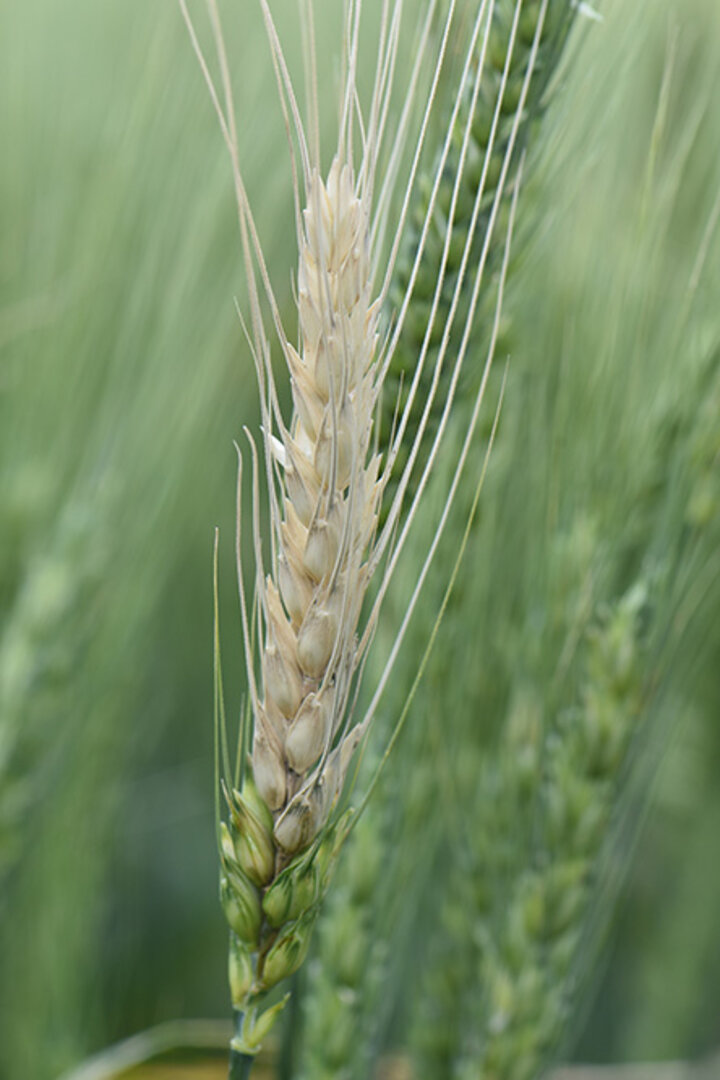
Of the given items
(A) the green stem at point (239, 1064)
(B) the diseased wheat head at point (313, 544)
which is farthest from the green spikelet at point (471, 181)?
(A) the green stem at point (239, 1064)

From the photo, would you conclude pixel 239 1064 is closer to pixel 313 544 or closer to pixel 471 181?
pixel 313 544

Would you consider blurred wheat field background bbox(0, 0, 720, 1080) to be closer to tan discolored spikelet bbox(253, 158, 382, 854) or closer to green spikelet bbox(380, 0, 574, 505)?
green spikelet bbox(380, 0, 574, 505)

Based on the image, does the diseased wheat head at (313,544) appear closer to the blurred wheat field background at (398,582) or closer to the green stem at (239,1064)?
the green stem at (239,1064)

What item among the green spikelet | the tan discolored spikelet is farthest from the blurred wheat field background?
the tan discolored spikelet

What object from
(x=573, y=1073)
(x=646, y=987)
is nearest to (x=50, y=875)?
(x=573, y=1073)

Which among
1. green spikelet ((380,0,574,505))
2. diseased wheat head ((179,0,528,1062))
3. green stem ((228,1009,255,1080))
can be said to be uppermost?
green spikelet ((380,0,574,505))

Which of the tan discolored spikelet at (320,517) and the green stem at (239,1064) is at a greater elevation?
the tan discolored spikelet at (320,517)

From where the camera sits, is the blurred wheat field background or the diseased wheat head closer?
the diseased wheat head

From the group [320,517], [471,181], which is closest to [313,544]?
[320,517]

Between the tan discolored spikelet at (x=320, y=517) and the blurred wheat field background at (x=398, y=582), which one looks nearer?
the tan discolored spikelet at (x=320, y=517)
